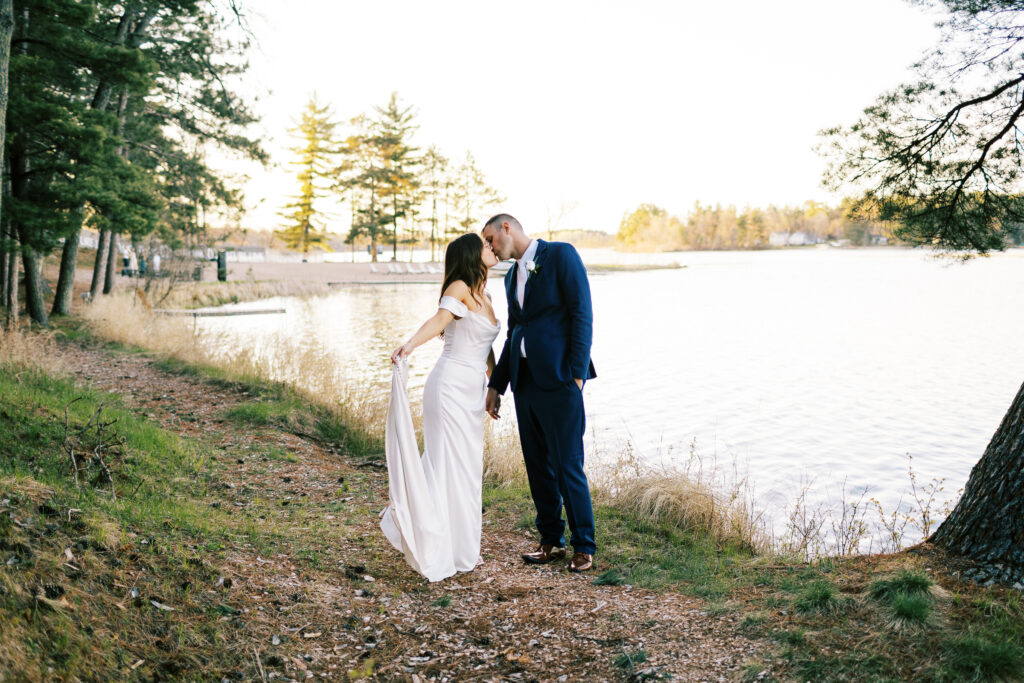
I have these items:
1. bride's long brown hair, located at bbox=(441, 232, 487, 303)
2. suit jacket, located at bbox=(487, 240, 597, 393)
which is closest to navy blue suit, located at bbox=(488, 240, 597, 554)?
suit jacket, located at bbox=(487, 240, 597, 393)

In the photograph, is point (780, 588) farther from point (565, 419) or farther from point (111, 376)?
point (111, 376)

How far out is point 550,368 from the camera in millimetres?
4379

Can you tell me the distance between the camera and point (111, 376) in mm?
10336

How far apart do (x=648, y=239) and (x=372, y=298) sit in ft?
299

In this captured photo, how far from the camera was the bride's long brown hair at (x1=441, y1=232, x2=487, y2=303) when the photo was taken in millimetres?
4410

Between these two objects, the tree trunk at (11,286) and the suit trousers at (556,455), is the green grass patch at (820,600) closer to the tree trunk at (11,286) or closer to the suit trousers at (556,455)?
the suit trousers at (556,455)

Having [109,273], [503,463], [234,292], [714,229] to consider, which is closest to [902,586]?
[503,463]

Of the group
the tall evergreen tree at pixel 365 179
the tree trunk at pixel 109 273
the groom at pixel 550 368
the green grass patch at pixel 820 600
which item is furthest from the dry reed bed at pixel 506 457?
the tall evergreen tree at pixel 365 179

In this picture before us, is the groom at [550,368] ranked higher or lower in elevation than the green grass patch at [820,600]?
higher

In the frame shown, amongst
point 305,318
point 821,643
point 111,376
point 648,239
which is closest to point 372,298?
point 305,318

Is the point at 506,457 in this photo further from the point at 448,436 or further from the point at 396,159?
the point at 396,159

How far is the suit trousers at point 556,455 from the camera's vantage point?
14.6ft

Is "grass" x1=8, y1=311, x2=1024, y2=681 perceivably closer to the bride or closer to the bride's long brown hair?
the bride

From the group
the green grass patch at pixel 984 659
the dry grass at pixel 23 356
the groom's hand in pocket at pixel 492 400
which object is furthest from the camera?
the dry grass at pixel 23 356
